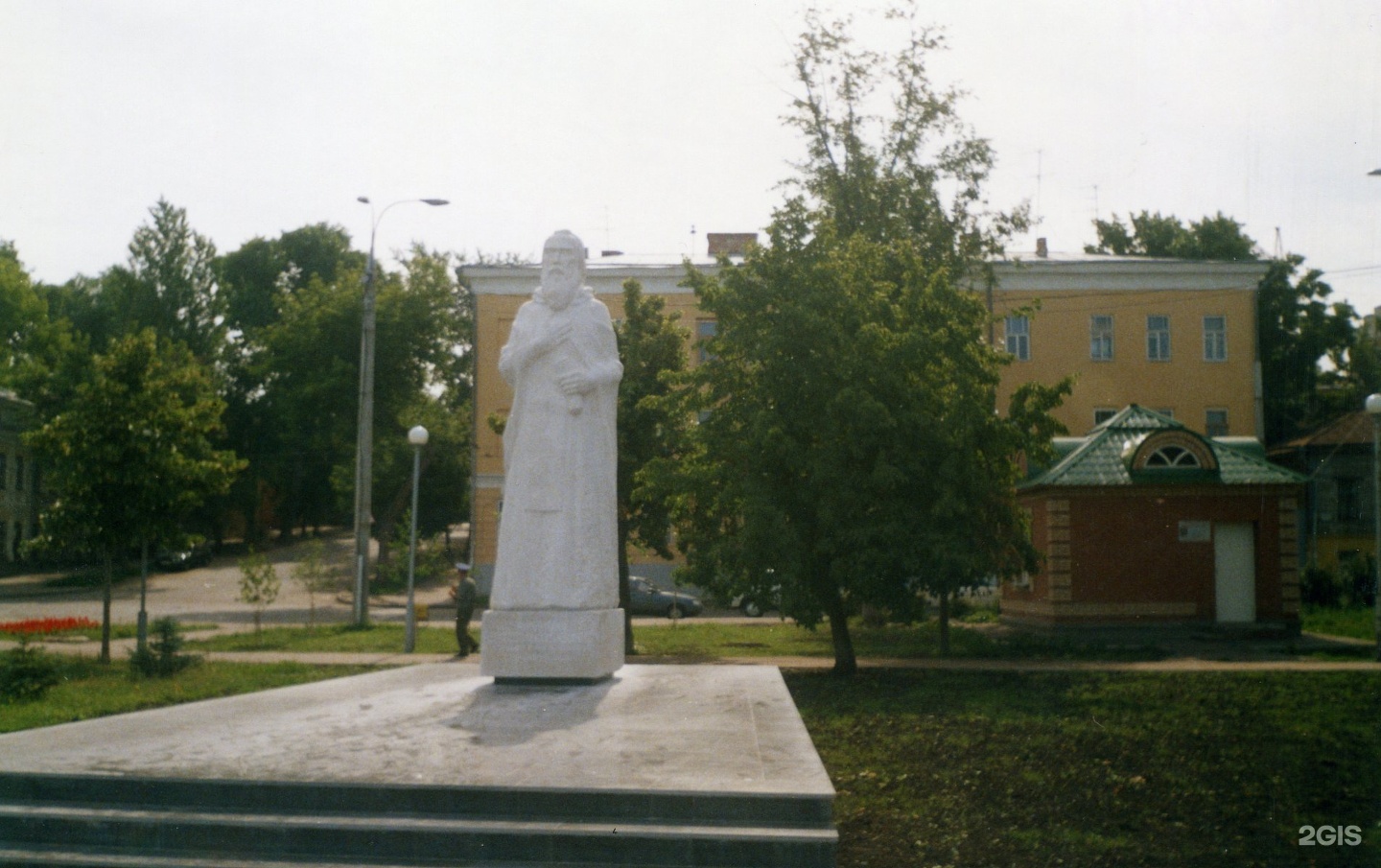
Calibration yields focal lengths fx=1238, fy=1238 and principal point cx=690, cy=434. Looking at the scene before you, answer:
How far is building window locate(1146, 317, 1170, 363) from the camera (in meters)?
40.0

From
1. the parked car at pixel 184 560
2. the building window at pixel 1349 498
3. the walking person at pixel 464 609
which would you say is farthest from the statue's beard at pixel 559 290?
the parked car at pixel 184 560

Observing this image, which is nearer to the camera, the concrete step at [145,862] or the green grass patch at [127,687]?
the concrete step at [145,862]

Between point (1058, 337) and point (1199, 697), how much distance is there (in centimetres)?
2700

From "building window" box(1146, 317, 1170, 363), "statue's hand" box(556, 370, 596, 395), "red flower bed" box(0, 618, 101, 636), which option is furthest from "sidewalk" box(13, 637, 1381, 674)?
"building window" box(1146, 317, 1170, 363)

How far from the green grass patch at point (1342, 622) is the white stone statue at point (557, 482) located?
19041mm

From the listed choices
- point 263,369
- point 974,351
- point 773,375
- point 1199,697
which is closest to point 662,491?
point 773,375

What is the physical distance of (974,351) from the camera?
62.3 feet

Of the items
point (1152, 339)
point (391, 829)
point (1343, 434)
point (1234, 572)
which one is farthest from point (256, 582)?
point (1343, 434)

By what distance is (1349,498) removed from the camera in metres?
43.5

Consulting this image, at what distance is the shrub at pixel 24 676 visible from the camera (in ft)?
46.1

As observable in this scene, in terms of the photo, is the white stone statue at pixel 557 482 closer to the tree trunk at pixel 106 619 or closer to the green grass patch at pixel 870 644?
the green grass patch at pixel 870 644

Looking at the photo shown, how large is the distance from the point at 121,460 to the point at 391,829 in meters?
14.5

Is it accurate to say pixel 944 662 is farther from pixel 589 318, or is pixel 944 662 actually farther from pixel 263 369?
pixel 263 369

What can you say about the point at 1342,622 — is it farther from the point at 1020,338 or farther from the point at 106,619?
the point at 106,619
